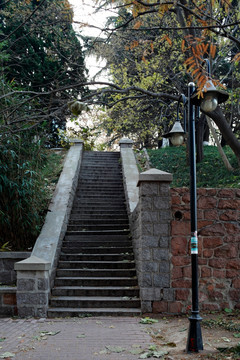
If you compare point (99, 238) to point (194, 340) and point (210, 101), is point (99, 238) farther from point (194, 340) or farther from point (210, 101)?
point (210, 101)

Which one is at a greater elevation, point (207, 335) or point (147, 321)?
point (207, 335)

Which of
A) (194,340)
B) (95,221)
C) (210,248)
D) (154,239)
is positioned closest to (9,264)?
(95,221)

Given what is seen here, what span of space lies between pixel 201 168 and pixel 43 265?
948 cm

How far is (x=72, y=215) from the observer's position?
987 cm

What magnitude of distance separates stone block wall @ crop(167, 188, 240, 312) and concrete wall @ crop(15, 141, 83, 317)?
2260 millimetres

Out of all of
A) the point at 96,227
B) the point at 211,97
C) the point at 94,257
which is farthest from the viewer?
the point at 96,227

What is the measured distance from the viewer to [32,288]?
6.46m

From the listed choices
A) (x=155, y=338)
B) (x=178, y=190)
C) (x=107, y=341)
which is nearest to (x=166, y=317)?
(x=155, y=338)

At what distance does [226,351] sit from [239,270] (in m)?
2.58

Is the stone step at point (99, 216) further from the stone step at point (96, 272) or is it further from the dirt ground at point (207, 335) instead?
the dirt ground at point (207, 335)

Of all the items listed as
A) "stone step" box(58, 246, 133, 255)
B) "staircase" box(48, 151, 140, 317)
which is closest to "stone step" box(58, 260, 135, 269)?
"staircase" box(48, 151, 140, 317)

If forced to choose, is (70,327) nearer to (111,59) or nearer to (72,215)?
(72,215)

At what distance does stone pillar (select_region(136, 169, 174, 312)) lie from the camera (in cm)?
649

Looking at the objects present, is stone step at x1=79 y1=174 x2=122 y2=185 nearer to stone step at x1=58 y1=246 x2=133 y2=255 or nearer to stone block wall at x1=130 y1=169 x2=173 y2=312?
stone step at x1=58 y1=246 x2=133 y2=255
